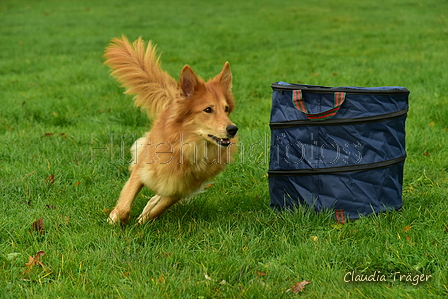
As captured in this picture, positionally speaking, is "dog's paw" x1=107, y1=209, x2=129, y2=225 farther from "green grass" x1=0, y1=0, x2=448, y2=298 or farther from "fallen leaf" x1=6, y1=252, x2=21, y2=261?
"fallen leaf" x1=6, y1=252, x2=21, y2=261

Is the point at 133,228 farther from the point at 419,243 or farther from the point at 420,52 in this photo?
the point at 420,52

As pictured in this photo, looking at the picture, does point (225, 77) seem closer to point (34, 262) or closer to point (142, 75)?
point (142, 75)

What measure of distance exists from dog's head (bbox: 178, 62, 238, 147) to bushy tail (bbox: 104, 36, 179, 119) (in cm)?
90

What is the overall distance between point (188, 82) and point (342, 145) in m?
1.36

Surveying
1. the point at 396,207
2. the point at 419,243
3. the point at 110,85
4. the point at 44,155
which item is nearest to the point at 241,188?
the point at 396,207

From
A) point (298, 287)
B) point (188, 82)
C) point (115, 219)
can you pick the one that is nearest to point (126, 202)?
point (115, 219)

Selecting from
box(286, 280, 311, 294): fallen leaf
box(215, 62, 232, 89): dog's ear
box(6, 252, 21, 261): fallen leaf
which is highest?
box(215, 62, 232, 89): dog's ear

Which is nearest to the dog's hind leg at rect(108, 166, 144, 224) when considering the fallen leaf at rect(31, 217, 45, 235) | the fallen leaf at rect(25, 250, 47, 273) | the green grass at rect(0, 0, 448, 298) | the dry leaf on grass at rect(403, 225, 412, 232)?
the green grass at rect(0, 0, 448, 298)

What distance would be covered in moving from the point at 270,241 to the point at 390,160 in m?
1.23

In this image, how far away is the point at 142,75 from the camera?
14.9 ft

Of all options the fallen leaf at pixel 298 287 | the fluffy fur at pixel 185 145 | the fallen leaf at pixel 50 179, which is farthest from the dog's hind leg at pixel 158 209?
the fallen leaf at pixel 298 287

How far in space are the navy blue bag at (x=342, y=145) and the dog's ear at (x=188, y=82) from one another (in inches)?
28.3

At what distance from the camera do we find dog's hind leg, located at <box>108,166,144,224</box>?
12.5 ft

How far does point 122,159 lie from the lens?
206 inches
